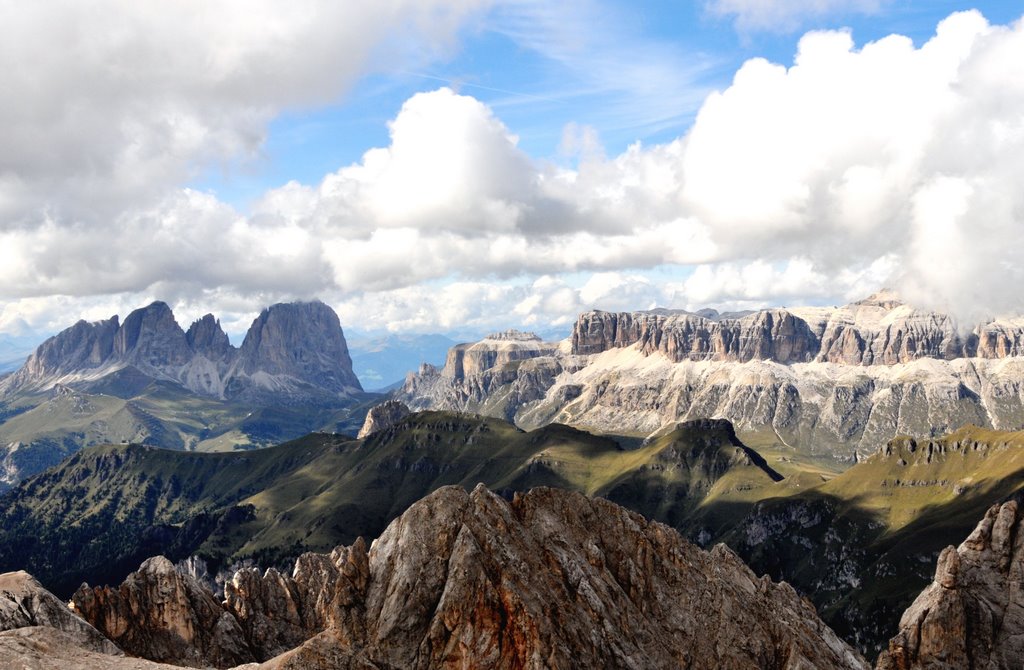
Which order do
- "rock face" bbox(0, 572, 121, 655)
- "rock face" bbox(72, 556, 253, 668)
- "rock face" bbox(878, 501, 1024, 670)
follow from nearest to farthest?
"rock face" bbox(0, 572, 121, 655), "rock face" bbox(878, 501, 1024, 670), "rock face" bbox(72, 556, 253, 668)

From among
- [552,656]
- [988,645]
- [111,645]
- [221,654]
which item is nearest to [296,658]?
[552,656]

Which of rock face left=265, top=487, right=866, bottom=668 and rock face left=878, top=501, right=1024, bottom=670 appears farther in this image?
rock face left=878, top=501, right=1024, bottom=670

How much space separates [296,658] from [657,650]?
145ft

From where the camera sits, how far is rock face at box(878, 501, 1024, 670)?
100 metres

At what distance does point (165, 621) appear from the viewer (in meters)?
119

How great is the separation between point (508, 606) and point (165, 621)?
68.4 meters

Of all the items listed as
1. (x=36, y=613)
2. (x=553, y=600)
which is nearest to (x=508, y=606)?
(x=553, y=600)

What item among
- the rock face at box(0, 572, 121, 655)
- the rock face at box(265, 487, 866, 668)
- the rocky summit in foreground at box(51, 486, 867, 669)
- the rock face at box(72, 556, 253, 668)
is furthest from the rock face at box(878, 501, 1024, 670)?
the rock face at box(0, 572, 121, 655)

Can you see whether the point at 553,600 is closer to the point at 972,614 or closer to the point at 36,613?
the point at 36,613

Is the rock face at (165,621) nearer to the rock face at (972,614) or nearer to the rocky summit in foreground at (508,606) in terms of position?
the rocky summit in foreground at (508,606)

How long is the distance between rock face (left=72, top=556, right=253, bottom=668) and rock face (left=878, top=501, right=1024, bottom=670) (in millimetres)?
88263

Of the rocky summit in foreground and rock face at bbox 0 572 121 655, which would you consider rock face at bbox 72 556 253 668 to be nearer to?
the rocky summit in foreground

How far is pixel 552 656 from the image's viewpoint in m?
71.6

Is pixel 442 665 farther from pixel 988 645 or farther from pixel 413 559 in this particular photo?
pixel 988 645
